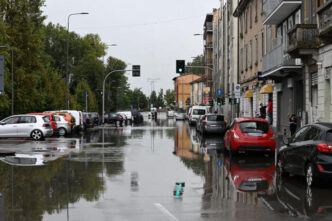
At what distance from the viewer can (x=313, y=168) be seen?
10.2 metres

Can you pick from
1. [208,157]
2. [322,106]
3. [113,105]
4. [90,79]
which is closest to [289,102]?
[322,106]

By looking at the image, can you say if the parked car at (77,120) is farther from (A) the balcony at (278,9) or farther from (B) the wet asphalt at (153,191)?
(B) the wet asphalt at (153,191)

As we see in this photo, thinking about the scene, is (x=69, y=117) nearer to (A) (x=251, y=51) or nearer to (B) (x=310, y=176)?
(A) (x=251, y=51)

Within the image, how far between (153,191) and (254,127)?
846cm

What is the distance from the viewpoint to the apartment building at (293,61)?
22.8 meters

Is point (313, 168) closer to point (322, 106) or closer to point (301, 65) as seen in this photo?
point (322, 106)

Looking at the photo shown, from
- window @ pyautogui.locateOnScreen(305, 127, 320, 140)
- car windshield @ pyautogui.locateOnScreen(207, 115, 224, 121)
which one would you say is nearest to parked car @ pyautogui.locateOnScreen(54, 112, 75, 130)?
car windshield @ pyautogui.locateOnScreen(207, 115, 224, 121)

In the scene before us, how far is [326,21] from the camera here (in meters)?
19.1

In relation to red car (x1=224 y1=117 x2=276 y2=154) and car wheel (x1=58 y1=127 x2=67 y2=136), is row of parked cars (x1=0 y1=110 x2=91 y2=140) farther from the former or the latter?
red car (x1=224 y1=117 x2=276 y2=154)

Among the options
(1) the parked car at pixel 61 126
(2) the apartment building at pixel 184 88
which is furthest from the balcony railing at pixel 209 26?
(2) the apartment building at pixel 184 88

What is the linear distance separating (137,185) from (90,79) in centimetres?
7486

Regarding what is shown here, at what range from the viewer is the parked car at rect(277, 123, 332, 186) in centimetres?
1009

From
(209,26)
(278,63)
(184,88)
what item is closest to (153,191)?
(278,63)

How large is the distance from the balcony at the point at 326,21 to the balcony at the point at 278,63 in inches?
230
